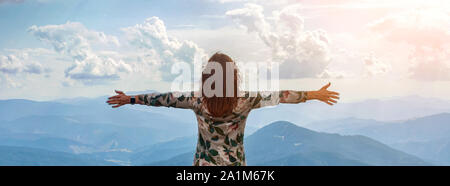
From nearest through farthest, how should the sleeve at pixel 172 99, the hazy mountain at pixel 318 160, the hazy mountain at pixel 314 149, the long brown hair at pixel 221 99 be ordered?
the long brown hair at pixel 221 99 → the sleeve at pixel 172 99 → the hazy mountain at pixel 318 160 → the hazy mountain at pixel 314 149

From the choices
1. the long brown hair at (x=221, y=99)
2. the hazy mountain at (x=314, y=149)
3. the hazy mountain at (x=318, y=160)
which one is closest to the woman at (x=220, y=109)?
the long brown hair at (x=221, y=99)

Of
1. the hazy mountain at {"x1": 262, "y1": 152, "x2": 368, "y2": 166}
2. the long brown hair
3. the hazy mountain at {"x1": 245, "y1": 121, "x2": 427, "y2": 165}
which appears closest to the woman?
the long brown hair

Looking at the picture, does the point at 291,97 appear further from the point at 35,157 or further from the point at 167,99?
the point at 35,157

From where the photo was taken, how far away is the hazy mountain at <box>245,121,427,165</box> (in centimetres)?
1102

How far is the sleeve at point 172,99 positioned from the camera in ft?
9.66

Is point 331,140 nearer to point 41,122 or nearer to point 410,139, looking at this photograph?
point 410,139

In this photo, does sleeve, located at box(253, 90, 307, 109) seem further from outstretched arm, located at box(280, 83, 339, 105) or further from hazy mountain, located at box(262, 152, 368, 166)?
hazy mountain, located at box(262, 152, 368, 166)

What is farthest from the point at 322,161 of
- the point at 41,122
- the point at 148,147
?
the point at 41,122

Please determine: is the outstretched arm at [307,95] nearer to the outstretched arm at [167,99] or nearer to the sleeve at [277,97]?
the sleeve at [277,97]

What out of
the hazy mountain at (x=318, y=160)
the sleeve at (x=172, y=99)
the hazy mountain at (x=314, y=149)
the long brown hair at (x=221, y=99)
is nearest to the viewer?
the long brown hair at (x=221, y=99)

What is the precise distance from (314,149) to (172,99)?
9256 millimetres

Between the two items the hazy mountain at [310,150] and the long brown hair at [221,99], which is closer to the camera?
the long brown hair at [221,99]

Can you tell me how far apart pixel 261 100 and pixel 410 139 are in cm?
1096

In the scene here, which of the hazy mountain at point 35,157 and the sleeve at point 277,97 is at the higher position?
the hazy mountain at point 35,157
